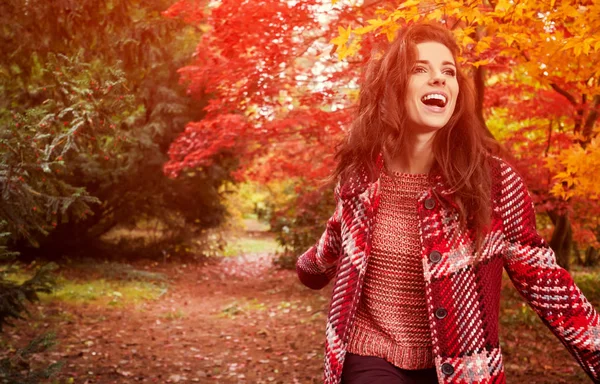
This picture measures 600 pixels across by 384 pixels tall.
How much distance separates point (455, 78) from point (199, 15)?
5.55 meters

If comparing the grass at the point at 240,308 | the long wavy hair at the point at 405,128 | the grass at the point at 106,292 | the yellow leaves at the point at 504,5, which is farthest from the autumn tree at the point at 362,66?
the grass at the point at 106,292

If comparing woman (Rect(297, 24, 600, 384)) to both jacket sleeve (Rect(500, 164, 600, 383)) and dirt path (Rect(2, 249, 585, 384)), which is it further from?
dirt path (Rect(2, 249, 585, 384))

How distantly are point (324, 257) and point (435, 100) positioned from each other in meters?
0.74

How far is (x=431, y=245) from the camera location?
1.89 m

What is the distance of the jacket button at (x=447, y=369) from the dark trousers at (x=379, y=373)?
0.10m

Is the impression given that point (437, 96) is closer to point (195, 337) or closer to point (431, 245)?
point (431, 245)

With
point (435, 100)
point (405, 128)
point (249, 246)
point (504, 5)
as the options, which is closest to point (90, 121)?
point (504, 5)

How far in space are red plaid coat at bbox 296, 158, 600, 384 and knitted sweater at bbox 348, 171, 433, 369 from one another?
46mm

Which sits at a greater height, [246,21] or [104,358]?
[246,21]

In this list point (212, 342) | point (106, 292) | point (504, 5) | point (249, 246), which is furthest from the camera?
point (249, 246)

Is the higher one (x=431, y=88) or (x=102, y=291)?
(x=431, y=88)

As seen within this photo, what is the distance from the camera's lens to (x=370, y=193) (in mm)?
2055

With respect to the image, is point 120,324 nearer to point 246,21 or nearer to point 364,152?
point 246,21

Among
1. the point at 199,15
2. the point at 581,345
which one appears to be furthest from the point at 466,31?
the point at 199,15
